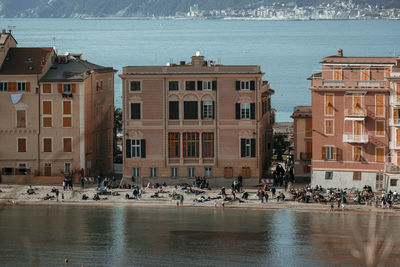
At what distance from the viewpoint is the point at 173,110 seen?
249 ft

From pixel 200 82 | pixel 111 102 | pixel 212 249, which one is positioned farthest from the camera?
pixel 111 102

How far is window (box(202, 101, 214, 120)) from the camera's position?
249ft

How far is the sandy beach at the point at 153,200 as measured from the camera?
6988 cm

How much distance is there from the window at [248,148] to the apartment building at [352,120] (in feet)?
15.0

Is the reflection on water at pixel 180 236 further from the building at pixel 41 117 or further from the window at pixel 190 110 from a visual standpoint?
the window at pixel 190 110

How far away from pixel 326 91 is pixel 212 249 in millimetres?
17977

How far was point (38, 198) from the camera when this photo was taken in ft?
242

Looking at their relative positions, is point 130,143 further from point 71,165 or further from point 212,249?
point 212,249

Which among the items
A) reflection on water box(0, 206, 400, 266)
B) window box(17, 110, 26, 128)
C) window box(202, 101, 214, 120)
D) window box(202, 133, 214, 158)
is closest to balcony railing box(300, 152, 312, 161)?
window box(202, 133, 214, 158)

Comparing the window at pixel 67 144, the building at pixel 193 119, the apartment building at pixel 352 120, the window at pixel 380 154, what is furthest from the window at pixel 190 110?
the window at pixel 380 154

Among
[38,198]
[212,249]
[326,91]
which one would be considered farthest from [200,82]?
[212,249]

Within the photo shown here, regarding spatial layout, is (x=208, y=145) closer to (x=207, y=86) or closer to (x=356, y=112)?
(x=207, y=86)

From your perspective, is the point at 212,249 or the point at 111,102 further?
the point at 111,102

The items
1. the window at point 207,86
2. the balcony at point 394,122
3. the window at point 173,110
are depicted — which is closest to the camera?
Result: the balcony at point 394,122
